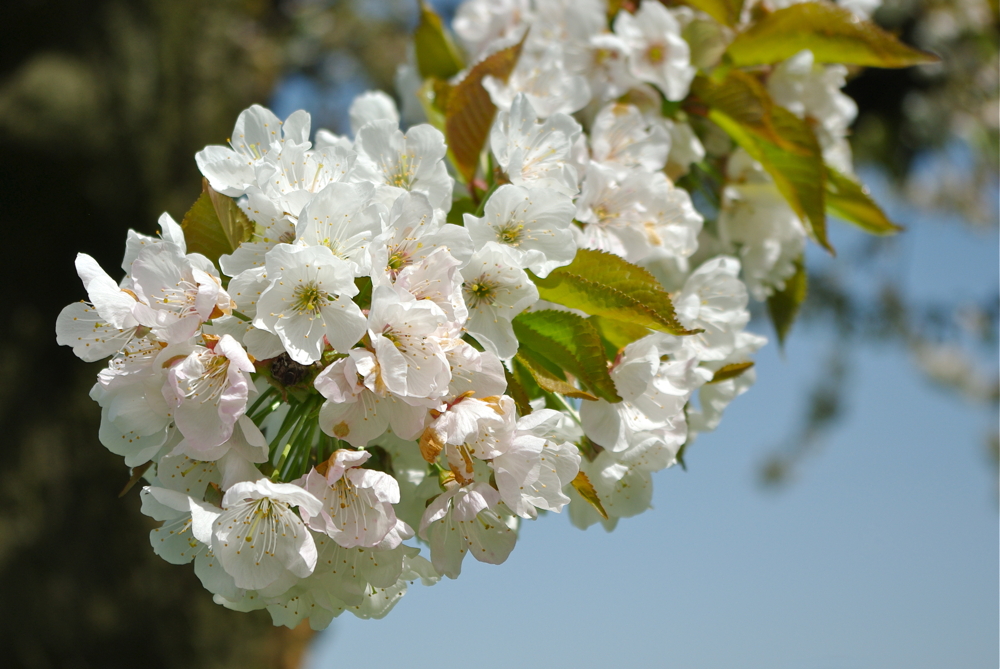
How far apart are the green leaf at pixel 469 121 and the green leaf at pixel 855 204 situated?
64 centimetres

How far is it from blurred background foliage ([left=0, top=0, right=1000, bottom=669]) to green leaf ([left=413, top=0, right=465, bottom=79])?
1825mm

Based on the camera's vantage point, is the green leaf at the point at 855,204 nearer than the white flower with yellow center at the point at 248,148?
No

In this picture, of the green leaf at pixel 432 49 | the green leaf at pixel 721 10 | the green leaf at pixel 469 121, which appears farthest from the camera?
the green leaf at pixel 432 49

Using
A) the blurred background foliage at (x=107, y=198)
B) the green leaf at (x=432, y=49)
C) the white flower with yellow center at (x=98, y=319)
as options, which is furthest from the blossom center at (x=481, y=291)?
the blurred background foliage at (x=107, y=198)

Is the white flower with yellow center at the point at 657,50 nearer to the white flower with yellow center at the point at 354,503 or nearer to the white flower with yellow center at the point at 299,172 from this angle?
the white flower with yellow center at the point at 299,172

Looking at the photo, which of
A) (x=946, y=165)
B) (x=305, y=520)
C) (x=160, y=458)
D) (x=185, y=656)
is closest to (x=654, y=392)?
(x=305, y=520)

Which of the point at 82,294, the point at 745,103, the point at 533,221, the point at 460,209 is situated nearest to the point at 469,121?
the point at 460,209

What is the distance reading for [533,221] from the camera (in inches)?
35.3

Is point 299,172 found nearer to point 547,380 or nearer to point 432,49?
point 547,380

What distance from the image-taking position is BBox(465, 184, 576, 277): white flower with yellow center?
34.5 inches

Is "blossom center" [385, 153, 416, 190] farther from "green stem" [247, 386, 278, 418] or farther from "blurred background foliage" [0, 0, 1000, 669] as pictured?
"blurred background foliage" [0, 0, 1000, 669]

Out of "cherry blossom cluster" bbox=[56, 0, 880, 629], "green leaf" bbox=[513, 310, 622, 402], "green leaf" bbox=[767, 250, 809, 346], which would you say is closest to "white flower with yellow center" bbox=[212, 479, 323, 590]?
"cherry blossom cluster" bbox=[56, 0, 880, 629]

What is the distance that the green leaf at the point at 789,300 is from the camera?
4.75ft

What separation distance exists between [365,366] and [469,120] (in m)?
0.54
